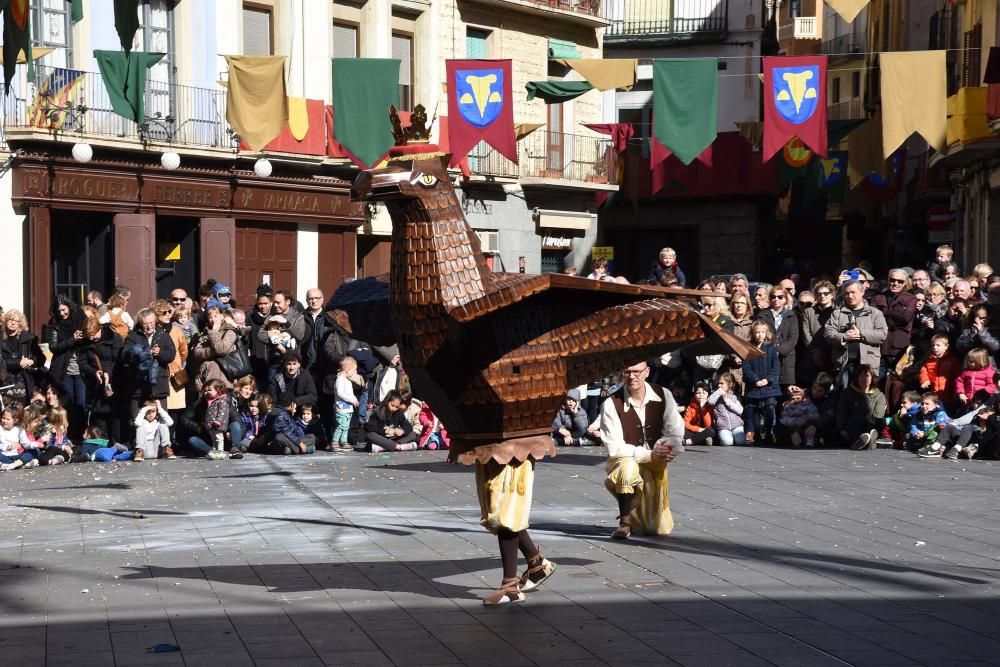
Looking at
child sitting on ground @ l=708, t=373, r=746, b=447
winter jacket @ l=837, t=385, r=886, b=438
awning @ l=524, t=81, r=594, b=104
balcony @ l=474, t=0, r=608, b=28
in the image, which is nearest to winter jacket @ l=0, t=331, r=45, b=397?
child sitting on ground @ l=708, t=373, r=746, b=447

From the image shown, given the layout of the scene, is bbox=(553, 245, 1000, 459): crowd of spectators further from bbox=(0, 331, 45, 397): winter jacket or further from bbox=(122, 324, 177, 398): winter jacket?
bbox=(0, 331, 45, 397): winter jacket

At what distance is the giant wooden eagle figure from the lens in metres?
7.77

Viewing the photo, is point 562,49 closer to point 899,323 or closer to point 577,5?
point 577,5

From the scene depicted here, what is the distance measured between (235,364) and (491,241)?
58.1 ft

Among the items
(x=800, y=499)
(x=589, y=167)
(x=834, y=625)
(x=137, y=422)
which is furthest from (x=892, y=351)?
(x=589, y=167)

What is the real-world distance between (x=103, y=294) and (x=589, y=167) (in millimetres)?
13860

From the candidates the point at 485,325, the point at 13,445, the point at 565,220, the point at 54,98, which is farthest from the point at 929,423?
the point at 565,220

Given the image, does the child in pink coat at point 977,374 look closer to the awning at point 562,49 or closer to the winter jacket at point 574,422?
the winter jacket at point 574,422

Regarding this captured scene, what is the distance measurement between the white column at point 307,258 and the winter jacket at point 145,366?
45.4ft

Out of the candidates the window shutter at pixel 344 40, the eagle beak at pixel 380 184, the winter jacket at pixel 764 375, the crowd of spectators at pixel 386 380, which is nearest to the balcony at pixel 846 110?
the window shutter at pixel 344 40

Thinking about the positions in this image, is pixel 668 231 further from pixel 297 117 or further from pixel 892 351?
pixel 892 351

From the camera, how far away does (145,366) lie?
1642cm

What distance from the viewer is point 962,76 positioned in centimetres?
2975

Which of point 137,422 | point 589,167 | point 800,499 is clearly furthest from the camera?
point 589,167
